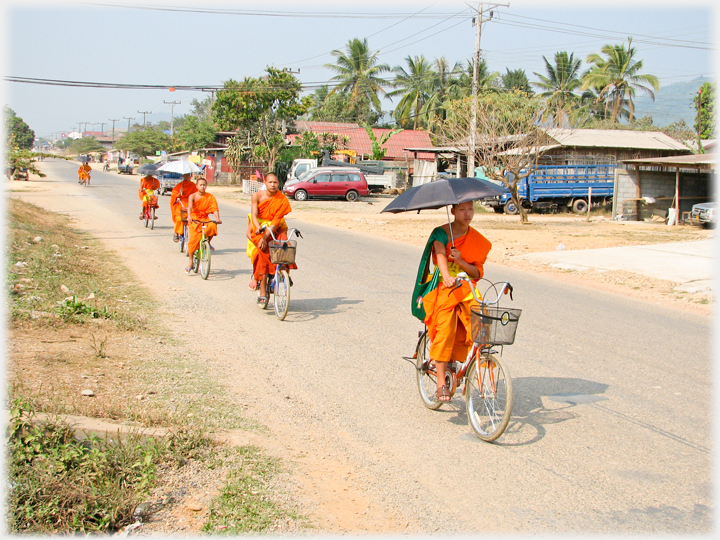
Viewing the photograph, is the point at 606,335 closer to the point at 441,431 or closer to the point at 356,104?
the point at 441,431

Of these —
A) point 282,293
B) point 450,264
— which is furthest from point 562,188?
point 450,264

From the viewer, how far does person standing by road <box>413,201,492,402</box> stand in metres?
4.88

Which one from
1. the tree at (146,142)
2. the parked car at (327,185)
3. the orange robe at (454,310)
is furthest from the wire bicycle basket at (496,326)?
the tree at (146,142)

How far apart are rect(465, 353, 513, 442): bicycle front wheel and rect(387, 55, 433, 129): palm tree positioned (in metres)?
51.4

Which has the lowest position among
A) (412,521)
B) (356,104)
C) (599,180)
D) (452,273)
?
(412,521)

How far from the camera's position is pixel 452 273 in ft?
16.4

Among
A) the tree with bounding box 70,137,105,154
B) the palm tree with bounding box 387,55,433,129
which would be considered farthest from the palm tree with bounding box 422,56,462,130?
the tree with bounding box 70,137,105,154

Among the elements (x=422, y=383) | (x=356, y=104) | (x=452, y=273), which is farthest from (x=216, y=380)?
(x=356, y=104)

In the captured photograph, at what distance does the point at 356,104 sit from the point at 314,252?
4526 cm

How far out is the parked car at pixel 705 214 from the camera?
880 inches

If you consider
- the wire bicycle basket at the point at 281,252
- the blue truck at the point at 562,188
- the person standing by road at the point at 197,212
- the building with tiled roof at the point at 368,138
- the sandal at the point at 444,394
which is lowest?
the sandal at the point at 444,394

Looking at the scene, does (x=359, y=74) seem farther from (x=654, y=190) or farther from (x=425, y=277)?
(x=425, y=277)

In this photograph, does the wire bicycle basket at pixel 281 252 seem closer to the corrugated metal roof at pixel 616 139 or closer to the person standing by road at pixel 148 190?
the person standing by road at pixel 148 190

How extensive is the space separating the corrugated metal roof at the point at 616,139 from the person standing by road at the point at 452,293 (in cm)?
2629
